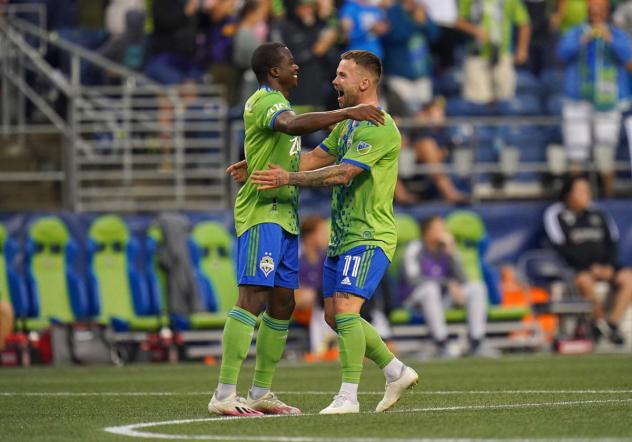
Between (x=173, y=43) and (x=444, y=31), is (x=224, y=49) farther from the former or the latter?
(x=444, y=31)

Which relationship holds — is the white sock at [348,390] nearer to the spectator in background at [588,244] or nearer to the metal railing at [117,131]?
the metal railing at [117,131]

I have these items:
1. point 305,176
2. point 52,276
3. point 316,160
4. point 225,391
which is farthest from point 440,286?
point 305,176

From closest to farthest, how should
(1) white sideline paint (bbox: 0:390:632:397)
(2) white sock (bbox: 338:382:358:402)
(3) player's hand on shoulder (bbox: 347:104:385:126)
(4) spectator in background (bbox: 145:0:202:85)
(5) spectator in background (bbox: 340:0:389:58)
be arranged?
(3) player's hand on shoulder (bbox: 347:104:385:126), (2) white sock (bbox: 338:382:358:402), (1) white sideline paint (bbox: 0:390:632:397), (5) spectator in background (bbox: 340:0:389:58), (4) spectator in background (bbox: 145:0:202:85)

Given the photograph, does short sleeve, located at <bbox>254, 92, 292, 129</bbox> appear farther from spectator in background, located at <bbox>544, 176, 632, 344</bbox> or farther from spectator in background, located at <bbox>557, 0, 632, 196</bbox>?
spectator in background, located at <bbox>557, 0, 632, 196</bbox>

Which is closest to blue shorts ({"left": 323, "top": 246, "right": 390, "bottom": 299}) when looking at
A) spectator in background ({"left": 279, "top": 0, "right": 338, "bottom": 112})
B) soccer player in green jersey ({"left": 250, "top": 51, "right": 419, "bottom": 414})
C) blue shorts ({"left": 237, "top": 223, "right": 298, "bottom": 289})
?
soccer player in green jersey ({"left": 250, "top": 51, "right": 419, "bottom": 414})

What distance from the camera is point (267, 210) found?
8516mm

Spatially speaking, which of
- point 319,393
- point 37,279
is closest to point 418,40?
point 37,279

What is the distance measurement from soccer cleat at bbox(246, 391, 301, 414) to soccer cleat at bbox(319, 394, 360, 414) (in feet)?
1.03

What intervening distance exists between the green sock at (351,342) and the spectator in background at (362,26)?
36.5 feet

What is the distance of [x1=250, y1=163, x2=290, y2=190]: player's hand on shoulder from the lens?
808 cm

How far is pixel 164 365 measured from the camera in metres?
16.4

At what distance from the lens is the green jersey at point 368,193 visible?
8.47 metres

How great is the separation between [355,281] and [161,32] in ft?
41.9

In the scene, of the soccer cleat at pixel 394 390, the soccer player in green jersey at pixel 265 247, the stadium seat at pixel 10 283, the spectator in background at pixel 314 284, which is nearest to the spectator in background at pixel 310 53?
the spectator in background at pixel 314 284
